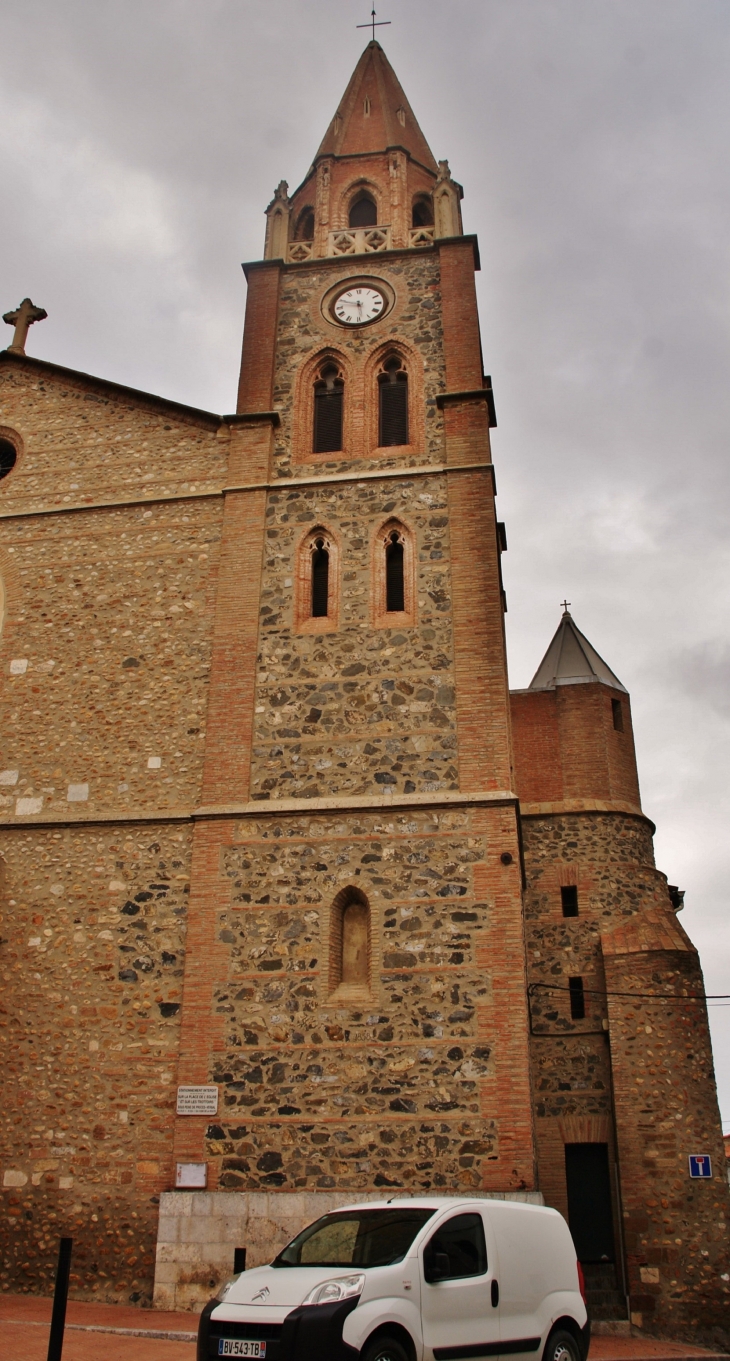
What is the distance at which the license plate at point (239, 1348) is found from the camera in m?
6.36

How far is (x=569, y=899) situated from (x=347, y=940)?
647cm

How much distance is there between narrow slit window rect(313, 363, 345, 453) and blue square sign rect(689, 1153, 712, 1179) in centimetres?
1137

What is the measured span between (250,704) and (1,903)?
4145 millimetres

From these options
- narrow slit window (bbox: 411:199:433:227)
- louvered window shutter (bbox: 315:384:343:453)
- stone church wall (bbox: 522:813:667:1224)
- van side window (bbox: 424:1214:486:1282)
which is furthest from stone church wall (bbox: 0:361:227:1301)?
stone church wall (bbox: 522:813:667:1224)

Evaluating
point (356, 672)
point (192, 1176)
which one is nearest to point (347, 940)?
point (192, 1176)

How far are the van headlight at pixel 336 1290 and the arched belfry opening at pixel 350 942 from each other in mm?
6117

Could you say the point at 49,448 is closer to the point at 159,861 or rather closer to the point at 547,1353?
the point at 159,861

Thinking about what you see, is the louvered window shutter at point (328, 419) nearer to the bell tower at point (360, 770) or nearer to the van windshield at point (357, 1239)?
the bell tower at point (360, 770)

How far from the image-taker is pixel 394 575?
605 inches

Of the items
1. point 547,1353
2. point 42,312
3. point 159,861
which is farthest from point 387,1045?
point 42,312

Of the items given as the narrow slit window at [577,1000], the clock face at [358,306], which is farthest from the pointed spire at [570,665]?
the clock face at [358,306]

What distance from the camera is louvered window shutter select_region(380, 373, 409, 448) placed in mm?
16641

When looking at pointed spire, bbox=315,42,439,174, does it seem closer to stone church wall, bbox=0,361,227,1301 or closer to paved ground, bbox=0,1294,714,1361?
stone church wall, bbox=0,361,227,1301

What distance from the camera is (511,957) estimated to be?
488 inches
